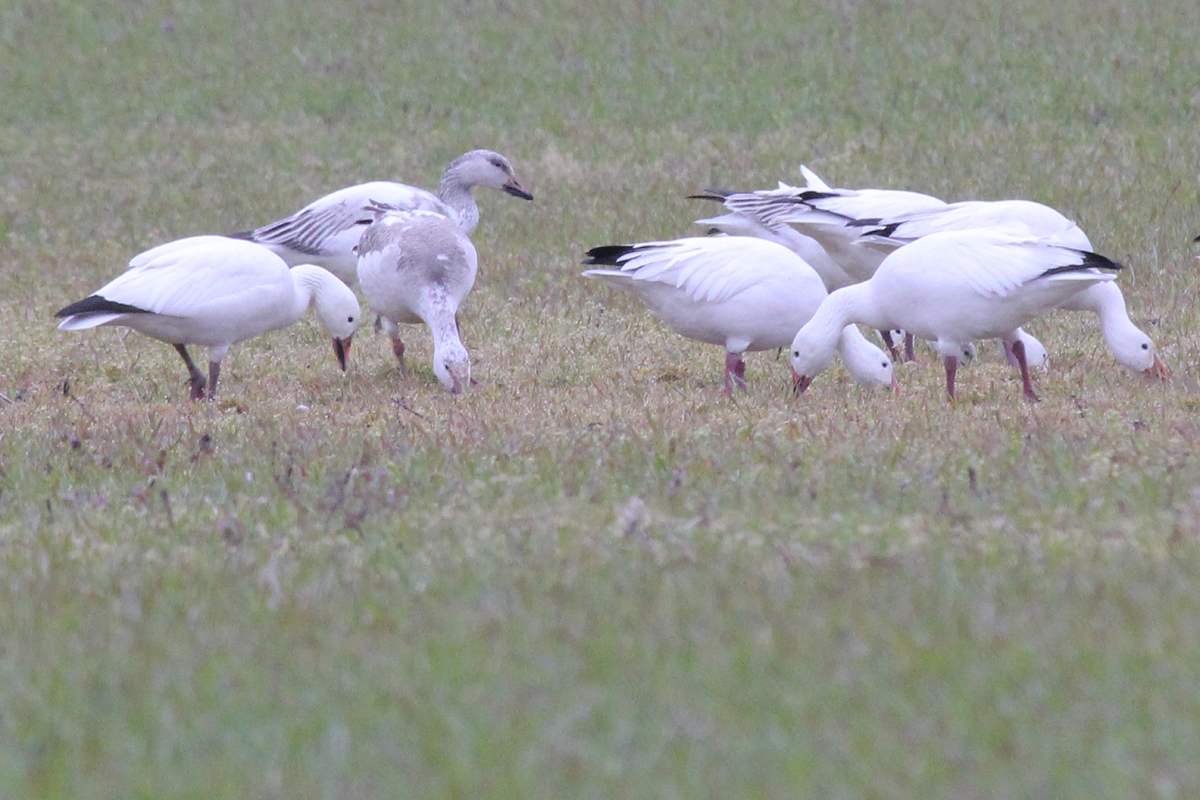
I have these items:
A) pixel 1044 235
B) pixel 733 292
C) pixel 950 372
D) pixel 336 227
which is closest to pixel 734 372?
pixel 733 292

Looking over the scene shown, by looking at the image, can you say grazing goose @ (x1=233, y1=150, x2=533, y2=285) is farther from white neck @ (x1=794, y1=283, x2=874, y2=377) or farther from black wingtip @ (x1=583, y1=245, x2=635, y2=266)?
white neck @ (x1=794, y1=283, x2=874, y2=377)

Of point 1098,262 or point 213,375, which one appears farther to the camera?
point 213,375

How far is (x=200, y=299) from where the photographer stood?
361 inches

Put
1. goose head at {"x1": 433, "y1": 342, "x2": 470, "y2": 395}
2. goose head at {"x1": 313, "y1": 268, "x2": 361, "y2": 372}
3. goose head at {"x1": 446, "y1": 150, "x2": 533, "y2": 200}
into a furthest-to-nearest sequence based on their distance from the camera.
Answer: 1. goose head at {"x1": 446, "y1": 150, "x2": 533, "y2": 200}
2. goose head at {"x1": 313, "y1": 268, "x2": 361, "y2": 372}
3. goose head at {"x1": 433, "y1": 342, "x2": 470, "y2": 395}

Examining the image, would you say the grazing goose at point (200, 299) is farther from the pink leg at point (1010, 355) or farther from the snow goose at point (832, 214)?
the pink leg at point (1010, 355)

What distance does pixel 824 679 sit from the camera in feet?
12.4

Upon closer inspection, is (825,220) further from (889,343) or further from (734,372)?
(734,372)

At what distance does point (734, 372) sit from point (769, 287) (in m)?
0.61

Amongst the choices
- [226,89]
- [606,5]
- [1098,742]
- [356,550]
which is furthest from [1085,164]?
[1098,742]

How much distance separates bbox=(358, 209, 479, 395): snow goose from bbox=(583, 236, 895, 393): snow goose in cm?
100

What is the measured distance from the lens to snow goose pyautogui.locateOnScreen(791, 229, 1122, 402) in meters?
8.16

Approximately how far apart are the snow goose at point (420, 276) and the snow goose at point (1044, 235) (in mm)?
2607

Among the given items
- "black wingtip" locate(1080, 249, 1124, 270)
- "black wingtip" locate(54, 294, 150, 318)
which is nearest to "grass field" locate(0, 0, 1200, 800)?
"black wingtip" locate(54, 294, 150, 318)

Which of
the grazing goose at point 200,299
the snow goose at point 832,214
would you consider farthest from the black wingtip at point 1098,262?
the grazing goose at point 200,299
